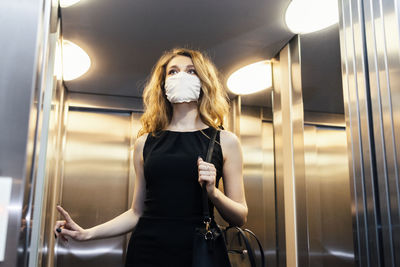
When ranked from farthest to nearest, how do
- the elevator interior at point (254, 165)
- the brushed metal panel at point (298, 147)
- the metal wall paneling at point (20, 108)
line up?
1. the brushed metal panel at point (298, 147)
2. the elevator interior at point (254, 165)
3. the metal wall paneling at point (20, 108)

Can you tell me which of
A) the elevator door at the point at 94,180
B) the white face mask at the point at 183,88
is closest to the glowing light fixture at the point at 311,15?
the white face mask at the point at 183,88

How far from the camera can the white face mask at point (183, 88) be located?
5.63 feet

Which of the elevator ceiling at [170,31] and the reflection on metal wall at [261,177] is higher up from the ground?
the elevator ceiling at [170,31]

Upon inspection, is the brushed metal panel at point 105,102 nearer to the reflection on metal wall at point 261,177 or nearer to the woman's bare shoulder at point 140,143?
the reflection on metal wall at point 261,177

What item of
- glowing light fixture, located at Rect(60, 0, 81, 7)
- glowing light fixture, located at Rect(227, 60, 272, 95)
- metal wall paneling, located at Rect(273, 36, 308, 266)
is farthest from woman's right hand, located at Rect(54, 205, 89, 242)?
glowing light fixture, located at Rect(227, 60, 272, 95)

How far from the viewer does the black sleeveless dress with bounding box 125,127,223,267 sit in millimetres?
1476

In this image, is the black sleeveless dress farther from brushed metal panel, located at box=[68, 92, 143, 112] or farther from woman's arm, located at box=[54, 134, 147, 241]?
brushed metal panel, located at box=[68, 92, 143, 112]

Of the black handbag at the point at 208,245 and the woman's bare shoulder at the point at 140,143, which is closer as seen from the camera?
the black handbag at the point at 208,245

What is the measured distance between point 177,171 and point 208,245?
1.06ft

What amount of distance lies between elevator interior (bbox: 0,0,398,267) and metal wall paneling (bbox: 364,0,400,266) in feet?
0.57

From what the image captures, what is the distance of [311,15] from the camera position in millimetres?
2266

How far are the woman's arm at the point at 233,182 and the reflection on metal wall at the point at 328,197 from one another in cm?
54

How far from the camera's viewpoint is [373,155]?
1474 millimetres

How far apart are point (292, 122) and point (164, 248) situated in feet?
4.55
